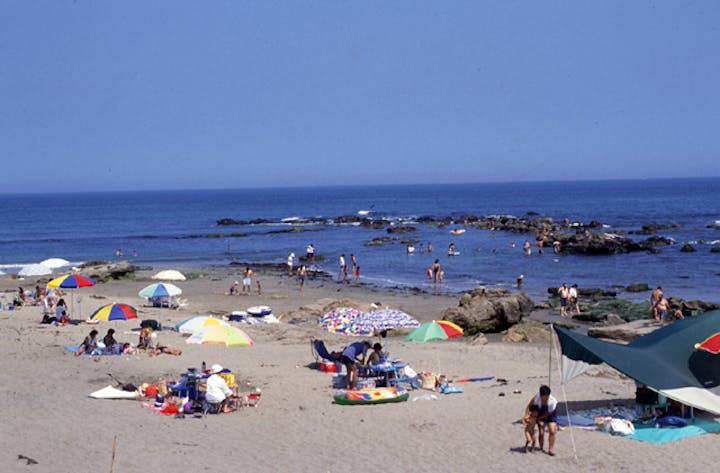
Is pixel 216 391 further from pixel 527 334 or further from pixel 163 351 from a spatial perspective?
pixel 527 334

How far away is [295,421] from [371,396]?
181cm

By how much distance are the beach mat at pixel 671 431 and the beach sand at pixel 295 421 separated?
227 mm

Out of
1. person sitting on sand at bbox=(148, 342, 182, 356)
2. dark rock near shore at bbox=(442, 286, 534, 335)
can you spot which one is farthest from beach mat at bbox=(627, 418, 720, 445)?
person sitting on sand at bbox=(148, 342, 182, 356)

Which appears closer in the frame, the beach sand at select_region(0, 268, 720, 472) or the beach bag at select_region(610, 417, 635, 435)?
the beach sand at select_region(0, 268, 720, 472)

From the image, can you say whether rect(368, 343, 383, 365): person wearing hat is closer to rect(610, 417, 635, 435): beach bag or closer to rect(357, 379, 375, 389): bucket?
rect(357, 379, 375, 389): bucket

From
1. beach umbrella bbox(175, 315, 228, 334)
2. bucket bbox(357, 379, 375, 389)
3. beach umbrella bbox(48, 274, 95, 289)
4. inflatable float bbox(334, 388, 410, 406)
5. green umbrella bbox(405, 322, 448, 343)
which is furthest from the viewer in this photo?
beach umbrella bbox(48, 274, 95, 289)

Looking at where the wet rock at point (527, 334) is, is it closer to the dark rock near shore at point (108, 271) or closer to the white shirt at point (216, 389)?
the white shirt at point (216, 389)

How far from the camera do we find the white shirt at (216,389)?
13.3 metres

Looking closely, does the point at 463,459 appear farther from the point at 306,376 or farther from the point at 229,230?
the point at 229,230

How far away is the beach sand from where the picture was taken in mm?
10758

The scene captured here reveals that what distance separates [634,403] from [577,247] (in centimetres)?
3513

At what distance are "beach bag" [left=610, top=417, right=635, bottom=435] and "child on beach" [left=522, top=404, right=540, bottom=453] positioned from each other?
65.0 inches

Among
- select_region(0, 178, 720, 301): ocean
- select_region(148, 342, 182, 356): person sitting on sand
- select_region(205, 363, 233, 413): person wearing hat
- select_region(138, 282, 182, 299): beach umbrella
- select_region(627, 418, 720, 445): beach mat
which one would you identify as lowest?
select_region(0, 178, 720, 301): ocean

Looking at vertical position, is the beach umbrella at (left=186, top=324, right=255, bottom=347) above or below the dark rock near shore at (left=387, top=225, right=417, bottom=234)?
above
